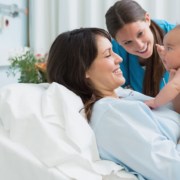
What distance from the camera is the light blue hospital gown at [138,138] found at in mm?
939

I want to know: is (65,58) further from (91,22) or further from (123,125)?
(91,22)

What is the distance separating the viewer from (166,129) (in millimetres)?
1092

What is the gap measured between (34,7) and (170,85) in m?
2.37

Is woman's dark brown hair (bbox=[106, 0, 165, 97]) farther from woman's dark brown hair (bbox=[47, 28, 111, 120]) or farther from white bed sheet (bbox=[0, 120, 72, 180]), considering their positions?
white bed sheet (bbox=[0, 120, 72, 180])

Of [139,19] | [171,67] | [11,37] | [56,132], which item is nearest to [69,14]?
[11,37]

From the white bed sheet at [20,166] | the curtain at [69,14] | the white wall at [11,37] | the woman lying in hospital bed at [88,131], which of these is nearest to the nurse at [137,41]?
the woman lying in hospital bed at [88,131]

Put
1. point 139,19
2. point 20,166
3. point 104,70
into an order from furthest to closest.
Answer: point 139,19, point 104,70, point 20,166

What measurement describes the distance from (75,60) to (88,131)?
15.4 inches

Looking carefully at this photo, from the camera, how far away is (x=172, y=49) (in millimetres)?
1176

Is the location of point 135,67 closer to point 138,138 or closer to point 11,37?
point 138,138

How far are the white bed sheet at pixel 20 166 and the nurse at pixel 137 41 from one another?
982mm

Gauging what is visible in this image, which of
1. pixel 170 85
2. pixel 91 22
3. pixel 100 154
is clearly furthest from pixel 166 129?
pixel 91 22

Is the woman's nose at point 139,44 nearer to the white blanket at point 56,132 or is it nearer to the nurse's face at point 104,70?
the nurse's face at point 104,70

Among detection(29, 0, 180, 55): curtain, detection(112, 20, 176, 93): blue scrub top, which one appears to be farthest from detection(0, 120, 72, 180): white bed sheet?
detection(29, 0, 180, 55): curtain
